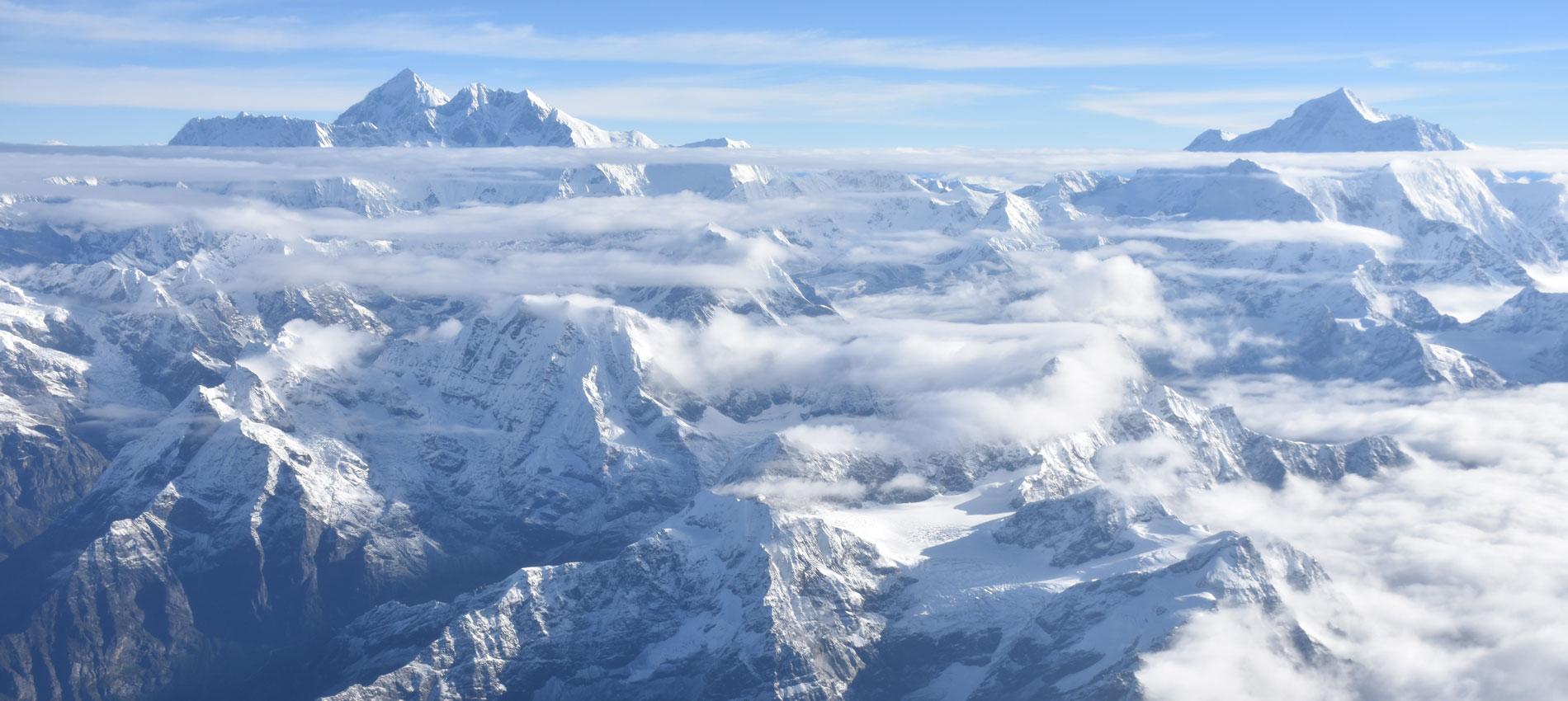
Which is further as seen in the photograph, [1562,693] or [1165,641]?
[1165,641]

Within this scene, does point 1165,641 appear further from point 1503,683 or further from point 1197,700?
point 1503,683

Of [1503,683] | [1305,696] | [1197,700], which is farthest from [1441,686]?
[1197,700]

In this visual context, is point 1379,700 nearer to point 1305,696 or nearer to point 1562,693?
point 1305,696

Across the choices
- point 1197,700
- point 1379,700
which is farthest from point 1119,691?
point 1379,700

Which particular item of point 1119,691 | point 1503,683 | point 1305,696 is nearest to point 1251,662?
point 1305,696

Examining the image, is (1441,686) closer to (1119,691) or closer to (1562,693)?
(1562,693)

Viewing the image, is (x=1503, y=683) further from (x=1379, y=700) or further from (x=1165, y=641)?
(x=1165, y=641)
